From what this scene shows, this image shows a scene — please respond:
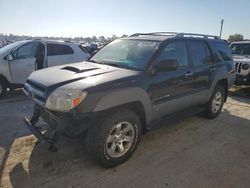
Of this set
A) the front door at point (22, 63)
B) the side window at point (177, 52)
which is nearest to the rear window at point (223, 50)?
the side window at point (177, 52)

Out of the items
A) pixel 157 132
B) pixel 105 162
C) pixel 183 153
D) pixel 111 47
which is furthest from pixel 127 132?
pixel 111 47

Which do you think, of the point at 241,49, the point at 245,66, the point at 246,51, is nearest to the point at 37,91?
the point at 245,66

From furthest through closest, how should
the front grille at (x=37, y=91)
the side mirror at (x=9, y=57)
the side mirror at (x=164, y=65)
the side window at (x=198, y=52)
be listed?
1. the side mirror at (x=9, y=57)
2. the side window at (x=198, y=52)
3. the side mirror at (x=164, y=65)
4. the front grille at (x=37, y=91)

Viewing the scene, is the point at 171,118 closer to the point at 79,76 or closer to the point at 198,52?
the point at 198,52

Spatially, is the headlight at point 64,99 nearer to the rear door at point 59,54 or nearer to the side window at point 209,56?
the side window at point 209,56

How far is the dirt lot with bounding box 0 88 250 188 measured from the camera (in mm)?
3303

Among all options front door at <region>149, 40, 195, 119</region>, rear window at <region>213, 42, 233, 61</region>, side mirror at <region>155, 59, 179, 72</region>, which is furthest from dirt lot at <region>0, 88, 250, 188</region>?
rear window at <region>213, 42, 233, 61</region>

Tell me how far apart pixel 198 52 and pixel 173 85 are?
1.30 metres

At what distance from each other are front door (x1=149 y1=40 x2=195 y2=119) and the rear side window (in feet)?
15.7

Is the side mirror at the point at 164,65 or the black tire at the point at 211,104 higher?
the side mirror at the point at 164,65

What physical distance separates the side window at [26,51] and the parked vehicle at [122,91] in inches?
144

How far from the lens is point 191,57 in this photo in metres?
4.88

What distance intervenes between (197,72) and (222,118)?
1.79 m

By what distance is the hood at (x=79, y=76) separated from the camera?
3.31 meters
